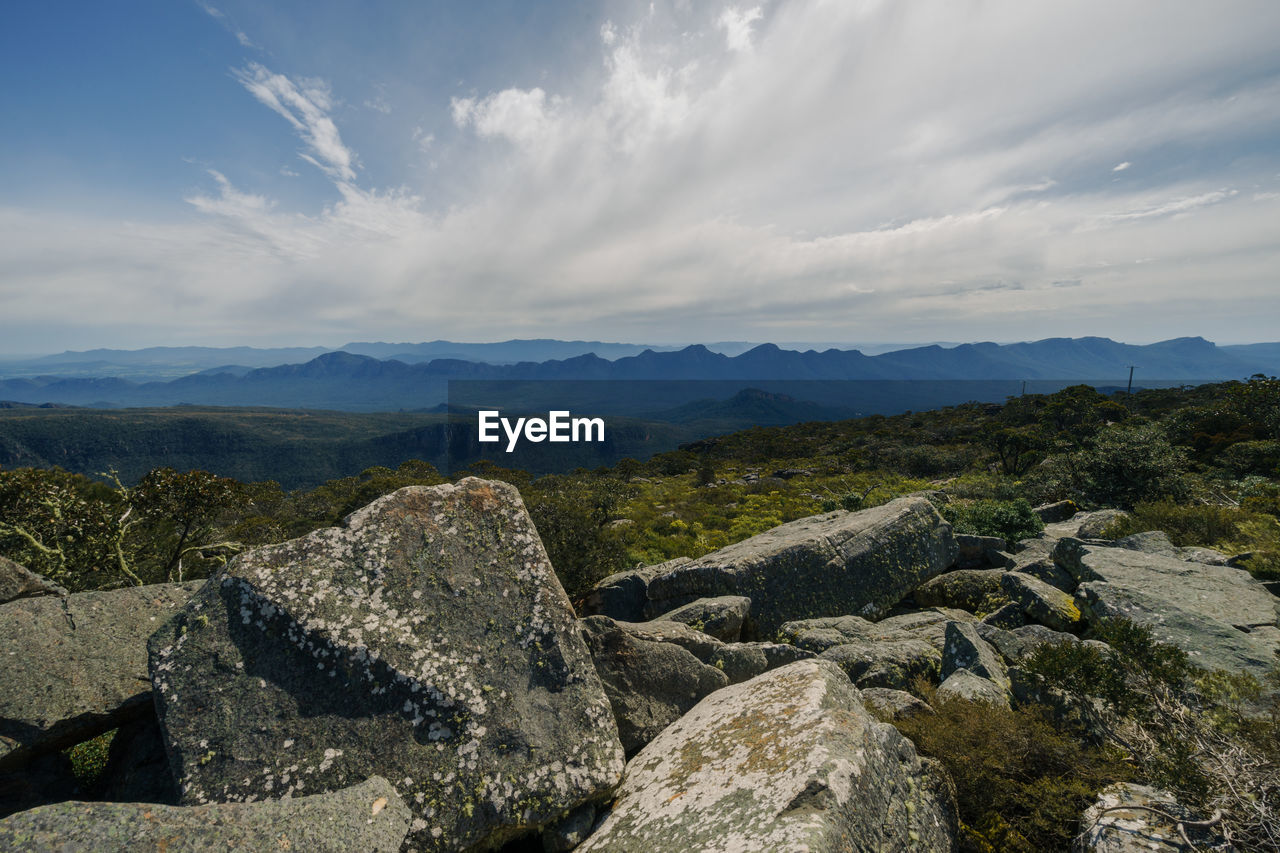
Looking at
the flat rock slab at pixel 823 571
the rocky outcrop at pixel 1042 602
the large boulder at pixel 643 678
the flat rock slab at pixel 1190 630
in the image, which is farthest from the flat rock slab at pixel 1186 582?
the large boulder at pixel 643 678

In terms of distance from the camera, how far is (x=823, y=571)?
10.4 m

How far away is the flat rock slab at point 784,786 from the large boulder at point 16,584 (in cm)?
712

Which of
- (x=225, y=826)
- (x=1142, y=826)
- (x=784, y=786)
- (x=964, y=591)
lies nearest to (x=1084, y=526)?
(x=964, y=591)

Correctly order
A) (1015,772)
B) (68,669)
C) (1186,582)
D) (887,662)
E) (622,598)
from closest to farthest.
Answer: (1015,772)
(68,669)
(887,662)
(1186,582)
(622,598)

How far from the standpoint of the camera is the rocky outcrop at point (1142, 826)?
3523 mm

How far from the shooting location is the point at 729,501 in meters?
30.1

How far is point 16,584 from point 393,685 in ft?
17.6

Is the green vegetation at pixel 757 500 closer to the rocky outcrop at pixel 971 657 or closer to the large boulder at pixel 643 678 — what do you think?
the large boulder at pixel 643 678

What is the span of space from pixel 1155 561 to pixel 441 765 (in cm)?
1221

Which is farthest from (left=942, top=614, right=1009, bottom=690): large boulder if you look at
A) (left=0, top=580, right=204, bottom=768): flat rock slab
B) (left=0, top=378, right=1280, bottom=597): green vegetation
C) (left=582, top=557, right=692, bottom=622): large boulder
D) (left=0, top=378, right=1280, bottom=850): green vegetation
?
(left=0, top=580, right=204, bottom=768): flat rock slab

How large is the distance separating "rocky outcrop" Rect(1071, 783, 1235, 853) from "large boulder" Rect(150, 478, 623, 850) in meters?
3.64

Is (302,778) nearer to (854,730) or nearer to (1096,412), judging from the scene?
(854,730)

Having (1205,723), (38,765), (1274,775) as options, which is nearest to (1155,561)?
(1205,723)

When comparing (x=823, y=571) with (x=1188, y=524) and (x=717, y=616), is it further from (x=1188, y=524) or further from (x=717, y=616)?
(x=1188, y=524)
